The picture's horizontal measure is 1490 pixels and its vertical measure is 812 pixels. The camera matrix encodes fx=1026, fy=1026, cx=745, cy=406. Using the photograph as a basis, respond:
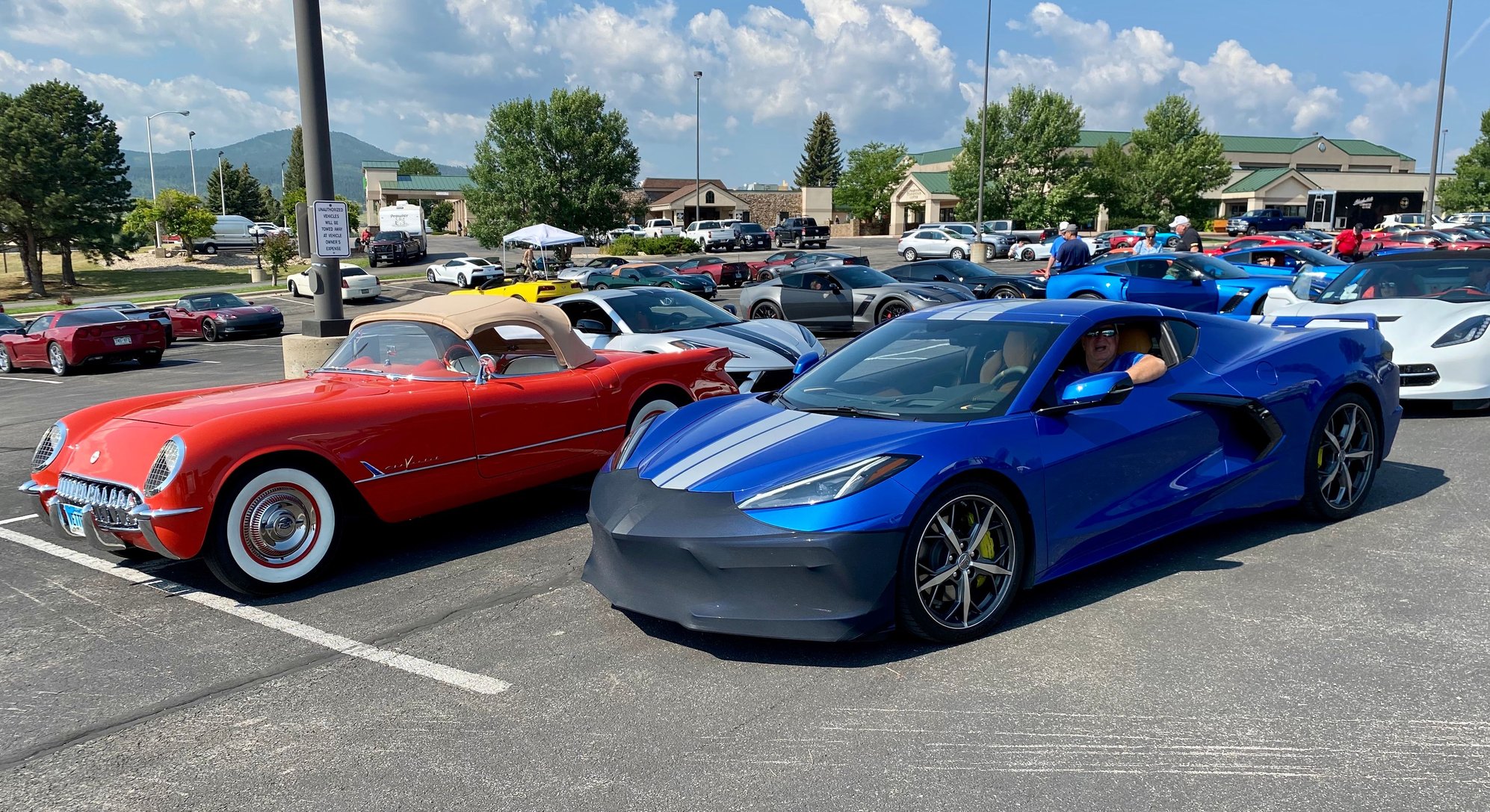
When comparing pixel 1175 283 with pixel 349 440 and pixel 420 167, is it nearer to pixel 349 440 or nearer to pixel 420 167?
pixel 349 440

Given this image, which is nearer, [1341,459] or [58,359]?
[1341,459]

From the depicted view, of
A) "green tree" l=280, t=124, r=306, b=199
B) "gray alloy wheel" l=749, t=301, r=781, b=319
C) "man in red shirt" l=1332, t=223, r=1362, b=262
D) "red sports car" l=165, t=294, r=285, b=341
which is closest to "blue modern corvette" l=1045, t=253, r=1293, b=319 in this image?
"gray alloy wheel" l=749, t=301, r=781, b=319

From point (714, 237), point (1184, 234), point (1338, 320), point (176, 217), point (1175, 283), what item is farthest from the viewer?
point (176, 217)

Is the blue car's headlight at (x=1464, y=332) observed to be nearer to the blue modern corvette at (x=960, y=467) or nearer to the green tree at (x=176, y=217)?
the blue modern corvette at (x=960, y=467)

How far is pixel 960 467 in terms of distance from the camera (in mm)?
4031

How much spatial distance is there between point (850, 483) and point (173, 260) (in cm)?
7559

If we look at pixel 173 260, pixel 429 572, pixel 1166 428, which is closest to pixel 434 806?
pixel 429 572

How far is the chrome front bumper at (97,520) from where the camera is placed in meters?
4.86

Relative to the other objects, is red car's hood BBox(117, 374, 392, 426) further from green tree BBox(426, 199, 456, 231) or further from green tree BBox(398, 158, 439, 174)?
green tree BBox(398, 158, 439, 174)

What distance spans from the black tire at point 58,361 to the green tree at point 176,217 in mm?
54357

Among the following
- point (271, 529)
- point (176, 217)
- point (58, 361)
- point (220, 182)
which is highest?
point (220, 182)

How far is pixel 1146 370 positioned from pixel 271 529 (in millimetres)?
4396

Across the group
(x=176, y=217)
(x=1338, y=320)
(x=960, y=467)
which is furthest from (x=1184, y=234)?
(x=176, y=217)

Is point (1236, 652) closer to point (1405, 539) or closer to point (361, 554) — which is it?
point (1405, 539)
